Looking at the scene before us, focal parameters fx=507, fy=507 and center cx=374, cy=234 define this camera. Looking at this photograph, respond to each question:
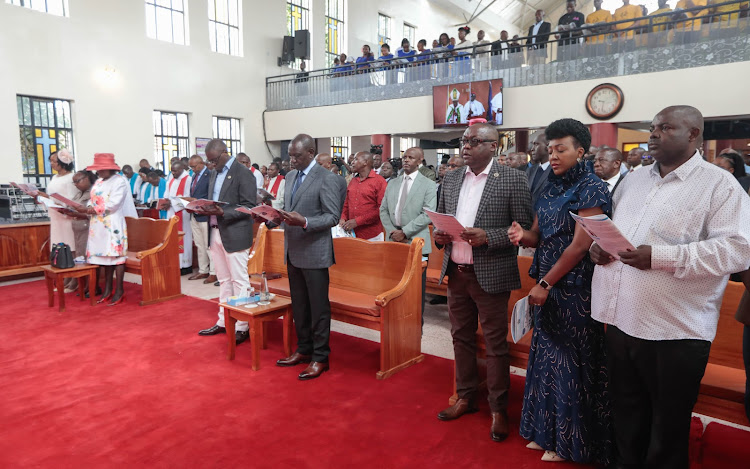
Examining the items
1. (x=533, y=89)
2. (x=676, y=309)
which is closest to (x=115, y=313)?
(x=676, y=309)

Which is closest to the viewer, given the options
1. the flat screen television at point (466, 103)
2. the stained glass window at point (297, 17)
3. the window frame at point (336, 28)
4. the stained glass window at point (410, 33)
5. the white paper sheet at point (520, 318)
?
the white paper sheet at point (520, 318)

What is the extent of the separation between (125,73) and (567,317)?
35.5ft

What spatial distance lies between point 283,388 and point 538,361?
1.64 metres

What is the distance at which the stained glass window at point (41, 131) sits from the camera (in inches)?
362

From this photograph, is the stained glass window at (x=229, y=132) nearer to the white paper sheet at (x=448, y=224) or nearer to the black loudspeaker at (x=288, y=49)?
the black loudspeaker at (x=288, y=49)

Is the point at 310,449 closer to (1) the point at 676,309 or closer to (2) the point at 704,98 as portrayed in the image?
(1) the point at 676,309

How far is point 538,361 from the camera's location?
235cm

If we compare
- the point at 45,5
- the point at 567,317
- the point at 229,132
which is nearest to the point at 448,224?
the point at 567,317

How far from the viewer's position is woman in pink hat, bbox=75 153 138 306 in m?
5.13

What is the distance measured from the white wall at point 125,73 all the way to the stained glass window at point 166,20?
0.20 m

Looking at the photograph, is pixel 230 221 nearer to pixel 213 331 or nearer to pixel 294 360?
pixel 213 331

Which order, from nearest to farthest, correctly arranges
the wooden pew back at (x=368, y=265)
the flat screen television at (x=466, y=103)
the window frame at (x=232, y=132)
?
the wooden pew back at (x=368, y=265)
the flat screen television at (x=466, y=103)
the window frame at (x=232, y=132)

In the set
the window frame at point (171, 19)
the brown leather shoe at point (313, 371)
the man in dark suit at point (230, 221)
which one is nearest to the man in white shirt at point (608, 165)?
the brown leather shoe at point (313, 371)

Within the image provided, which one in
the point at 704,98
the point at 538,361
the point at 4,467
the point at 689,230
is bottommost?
the point at 4,467
